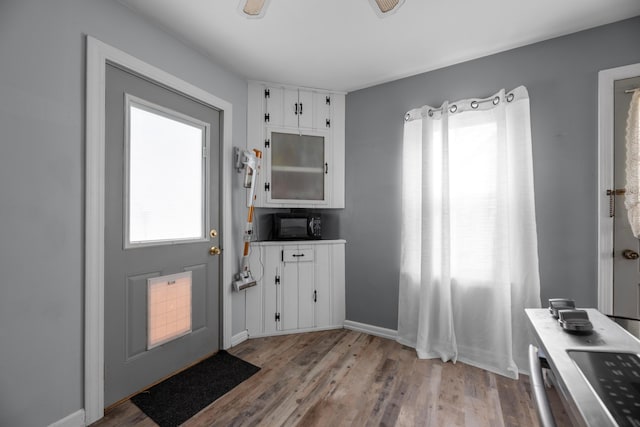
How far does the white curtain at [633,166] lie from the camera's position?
1.78 metres

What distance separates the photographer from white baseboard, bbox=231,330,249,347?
2.57 metres

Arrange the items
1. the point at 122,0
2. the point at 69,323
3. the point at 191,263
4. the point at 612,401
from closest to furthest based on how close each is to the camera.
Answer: the point at 612,401
the point at 69,323
the point at 122,0
the point at 191,263

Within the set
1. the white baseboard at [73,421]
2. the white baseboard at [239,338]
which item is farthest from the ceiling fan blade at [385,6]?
the white baseboard at [73,421]

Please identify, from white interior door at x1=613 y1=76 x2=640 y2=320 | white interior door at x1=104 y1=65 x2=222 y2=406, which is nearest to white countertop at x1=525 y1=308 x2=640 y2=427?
white interior door at x1=613 y1=76 x2=640 y2=320

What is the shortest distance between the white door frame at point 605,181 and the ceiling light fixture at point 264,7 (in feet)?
4.99

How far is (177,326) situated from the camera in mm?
2123

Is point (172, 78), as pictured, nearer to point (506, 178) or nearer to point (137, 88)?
point (137, 88)

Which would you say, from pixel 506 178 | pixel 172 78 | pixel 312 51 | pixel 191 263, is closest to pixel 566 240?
pixel 506 178

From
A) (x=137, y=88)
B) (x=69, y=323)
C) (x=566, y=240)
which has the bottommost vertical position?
(x=69, y=323)

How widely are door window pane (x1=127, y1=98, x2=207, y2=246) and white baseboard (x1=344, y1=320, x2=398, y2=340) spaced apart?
69.8 inches

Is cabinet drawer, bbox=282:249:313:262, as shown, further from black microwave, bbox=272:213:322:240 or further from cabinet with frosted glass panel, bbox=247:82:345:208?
cabinet with frosted glass panel, bbox=247:82:345:208

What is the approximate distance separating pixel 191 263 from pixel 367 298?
1.74 metres

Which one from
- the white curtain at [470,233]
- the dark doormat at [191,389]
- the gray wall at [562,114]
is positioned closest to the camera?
the dark doormat at [191,389]

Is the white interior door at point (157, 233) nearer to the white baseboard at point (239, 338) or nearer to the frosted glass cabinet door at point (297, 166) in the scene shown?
the white baseboard at point (239, 338)
